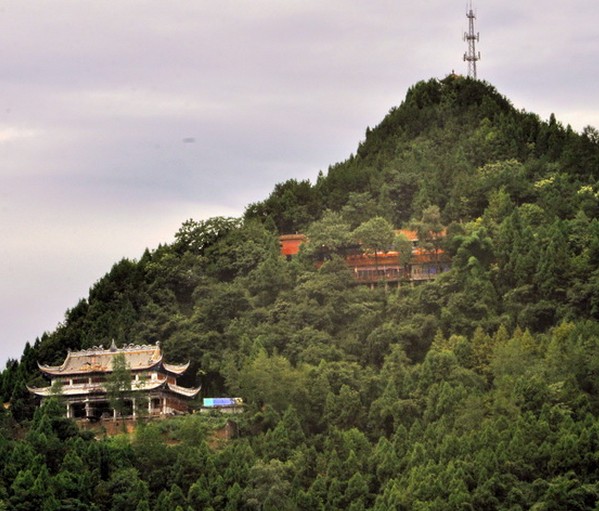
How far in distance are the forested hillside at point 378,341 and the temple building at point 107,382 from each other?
1011mm

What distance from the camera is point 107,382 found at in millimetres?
64188

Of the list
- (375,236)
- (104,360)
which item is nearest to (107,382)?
(104,360)

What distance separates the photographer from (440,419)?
59031 mm

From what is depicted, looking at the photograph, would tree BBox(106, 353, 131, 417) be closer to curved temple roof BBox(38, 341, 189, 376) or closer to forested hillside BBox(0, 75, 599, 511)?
curved temple roof BBox(38, 341, 189, 376)

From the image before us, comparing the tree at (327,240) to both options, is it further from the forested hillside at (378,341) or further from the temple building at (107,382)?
the temple building at (107,382)

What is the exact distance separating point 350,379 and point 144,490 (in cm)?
776

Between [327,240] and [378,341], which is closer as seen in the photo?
[378,341]

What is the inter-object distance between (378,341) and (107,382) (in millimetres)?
7991

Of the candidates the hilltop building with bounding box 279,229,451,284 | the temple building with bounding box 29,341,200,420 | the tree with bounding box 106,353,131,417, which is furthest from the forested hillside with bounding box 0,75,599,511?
the tree with bounding box 106,353,131,417

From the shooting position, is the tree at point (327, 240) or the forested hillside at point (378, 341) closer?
the forested hillside at point (378, 341)

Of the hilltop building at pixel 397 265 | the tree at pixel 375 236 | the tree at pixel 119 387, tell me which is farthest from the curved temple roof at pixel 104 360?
the tree at pixel 375 236

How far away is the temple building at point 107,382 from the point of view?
6431cm

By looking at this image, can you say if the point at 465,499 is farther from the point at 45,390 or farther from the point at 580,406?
the point at 45,390

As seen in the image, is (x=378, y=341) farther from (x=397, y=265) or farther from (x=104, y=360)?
(x=104, y=360)
